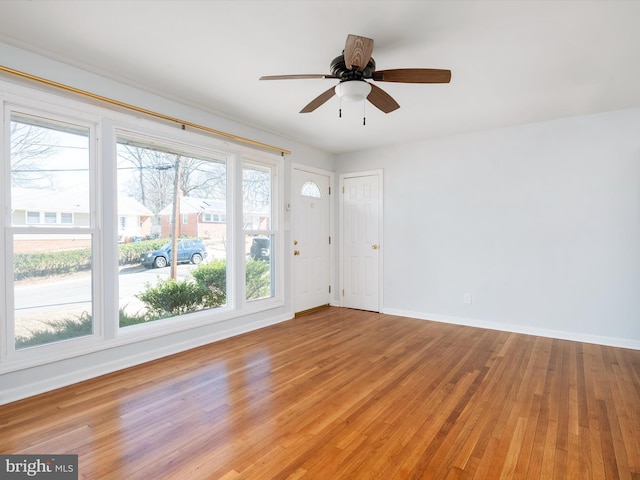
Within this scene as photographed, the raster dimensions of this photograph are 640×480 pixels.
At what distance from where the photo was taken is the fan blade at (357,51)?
1901mm

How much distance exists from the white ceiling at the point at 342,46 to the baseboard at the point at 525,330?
254 cm

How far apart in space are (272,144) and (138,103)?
1.77 meters

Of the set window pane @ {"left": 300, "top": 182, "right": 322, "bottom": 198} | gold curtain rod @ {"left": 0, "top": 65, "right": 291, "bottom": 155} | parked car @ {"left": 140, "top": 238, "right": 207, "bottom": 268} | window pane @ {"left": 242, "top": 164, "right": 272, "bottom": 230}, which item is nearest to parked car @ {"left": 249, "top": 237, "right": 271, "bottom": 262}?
window pane @ {"left": 242, "top": 164, "right": 272, "bottom": 230}

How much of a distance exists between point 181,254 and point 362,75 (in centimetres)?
258

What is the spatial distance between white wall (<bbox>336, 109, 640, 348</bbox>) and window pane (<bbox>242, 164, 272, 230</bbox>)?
1.84 meters

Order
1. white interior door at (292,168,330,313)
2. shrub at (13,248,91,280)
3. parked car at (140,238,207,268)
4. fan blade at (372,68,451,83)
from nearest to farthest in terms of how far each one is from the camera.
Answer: fan blade at (372,68,451,83)
shrub at (13,248,91,280)
parked car at (140,238,207,268)
white interior door at (292,168,330,313)

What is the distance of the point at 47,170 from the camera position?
2637 mm

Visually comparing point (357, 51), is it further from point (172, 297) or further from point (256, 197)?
point (172, 297)

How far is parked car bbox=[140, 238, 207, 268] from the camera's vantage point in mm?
3338

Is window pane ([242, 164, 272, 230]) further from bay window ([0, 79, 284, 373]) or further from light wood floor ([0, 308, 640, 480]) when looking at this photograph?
light wood floor ([0, 308, 640, 480])

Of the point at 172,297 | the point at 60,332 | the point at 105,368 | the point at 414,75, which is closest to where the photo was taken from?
the point at 414,75

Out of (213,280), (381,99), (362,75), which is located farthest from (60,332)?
(381,99)

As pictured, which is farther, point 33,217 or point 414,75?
point 33,217

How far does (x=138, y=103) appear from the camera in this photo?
3088 mm
